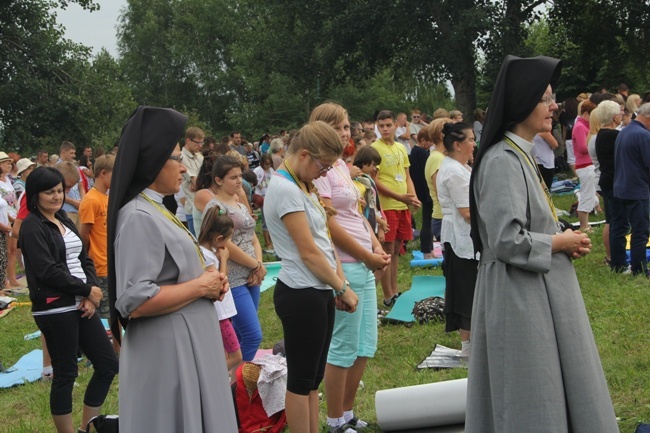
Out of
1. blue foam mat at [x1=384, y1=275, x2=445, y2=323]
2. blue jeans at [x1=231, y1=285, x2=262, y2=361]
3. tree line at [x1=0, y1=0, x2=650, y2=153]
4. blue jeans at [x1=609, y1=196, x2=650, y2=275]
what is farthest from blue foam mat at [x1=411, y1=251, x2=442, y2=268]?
tree line at [x1=0, y1=0, x2=650, y2=153]

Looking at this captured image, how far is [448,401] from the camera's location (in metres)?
5.67

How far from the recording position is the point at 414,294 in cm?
965

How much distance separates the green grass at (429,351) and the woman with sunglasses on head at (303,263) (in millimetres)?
1148

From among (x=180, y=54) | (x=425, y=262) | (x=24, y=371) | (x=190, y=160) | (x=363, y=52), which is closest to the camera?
(x=24, y=371)

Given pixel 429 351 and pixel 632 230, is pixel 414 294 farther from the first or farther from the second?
pixel 632 230

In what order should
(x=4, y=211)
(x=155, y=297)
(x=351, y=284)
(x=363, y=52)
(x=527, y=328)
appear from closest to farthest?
1. (x=155, y=297)
2. (x=527, y=328)
3. (x=351, y=284)
4. (x=4, y=211)
5. (x=363, y=52)

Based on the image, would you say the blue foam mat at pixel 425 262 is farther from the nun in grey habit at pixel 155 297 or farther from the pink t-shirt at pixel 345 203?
the nun in grey habit at pixel 155 297

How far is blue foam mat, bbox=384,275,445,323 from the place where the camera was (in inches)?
Answer: 353

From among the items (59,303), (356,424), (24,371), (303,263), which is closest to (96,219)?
(24,371)

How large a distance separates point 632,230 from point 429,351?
3.40 metres

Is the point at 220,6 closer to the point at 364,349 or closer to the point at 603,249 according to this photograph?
the point at 603,249

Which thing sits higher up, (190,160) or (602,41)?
(602,41)

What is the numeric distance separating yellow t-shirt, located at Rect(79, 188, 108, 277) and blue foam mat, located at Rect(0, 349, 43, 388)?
117cm

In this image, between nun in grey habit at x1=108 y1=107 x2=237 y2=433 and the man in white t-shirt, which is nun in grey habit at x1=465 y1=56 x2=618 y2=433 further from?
the man in white t-shirt
